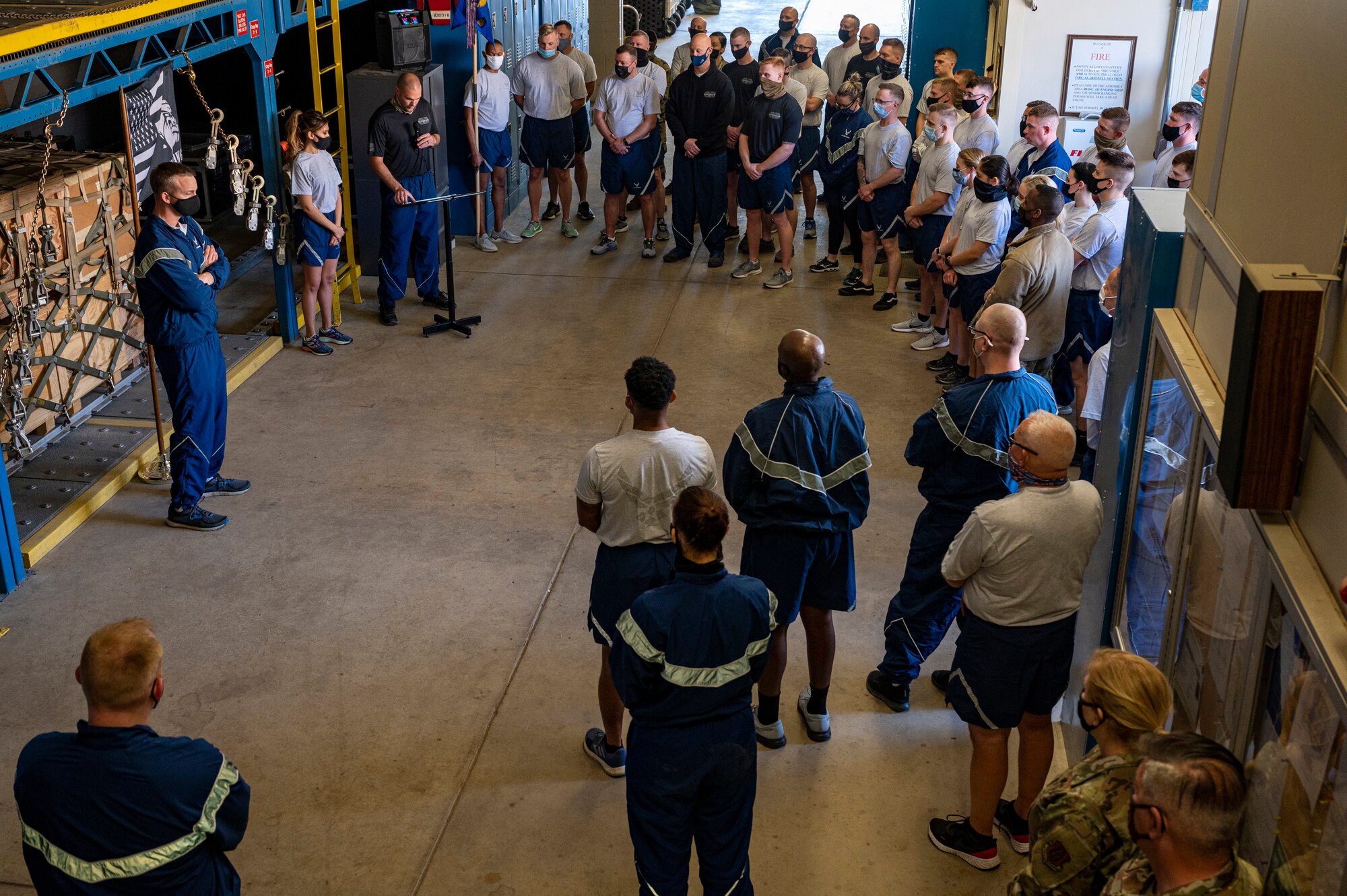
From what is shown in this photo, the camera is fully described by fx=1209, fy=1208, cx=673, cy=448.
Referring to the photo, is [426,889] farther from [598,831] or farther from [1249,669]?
[1249,669]

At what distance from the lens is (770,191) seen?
33.9 feet

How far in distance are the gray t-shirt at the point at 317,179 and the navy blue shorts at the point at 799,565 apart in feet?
16.9

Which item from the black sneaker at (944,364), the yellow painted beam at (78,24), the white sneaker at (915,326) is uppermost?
the yellow painted beam at (78,24)

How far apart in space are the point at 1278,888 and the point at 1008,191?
5.97m

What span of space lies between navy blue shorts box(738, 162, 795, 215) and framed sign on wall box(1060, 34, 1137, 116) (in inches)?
98.1

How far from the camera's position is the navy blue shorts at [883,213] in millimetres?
9656

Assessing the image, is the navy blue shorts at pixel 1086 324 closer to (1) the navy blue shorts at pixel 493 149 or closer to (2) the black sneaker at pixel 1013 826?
(2) the black sneaker at pixel 1013 826

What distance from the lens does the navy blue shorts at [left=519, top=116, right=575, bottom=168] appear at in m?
11.3

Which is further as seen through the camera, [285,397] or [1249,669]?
[285,397]

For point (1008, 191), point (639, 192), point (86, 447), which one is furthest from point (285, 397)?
point (1008, 191)

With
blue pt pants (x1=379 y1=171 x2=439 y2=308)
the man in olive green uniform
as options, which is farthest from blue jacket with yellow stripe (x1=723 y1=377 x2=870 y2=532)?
blue pt pants (x1=379 y1=171 x2=439 y2=308)

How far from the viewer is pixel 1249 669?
296 centimetres

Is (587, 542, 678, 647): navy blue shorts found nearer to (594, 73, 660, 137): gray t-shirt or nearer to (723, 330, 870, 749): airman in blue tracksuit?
(723, 330, 870, 749): airman in blue tracksuit

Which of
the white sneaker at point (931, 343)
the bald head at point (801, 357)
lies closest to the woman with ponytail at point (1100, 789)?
the bald head at point (801, 357)
